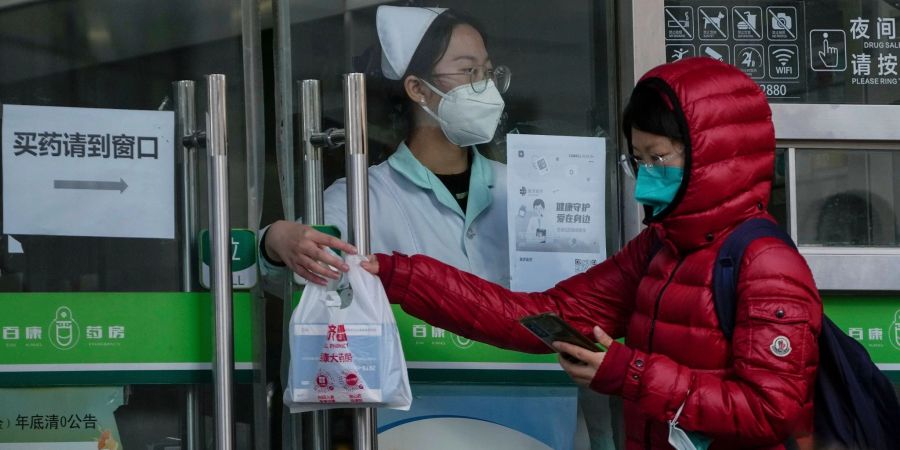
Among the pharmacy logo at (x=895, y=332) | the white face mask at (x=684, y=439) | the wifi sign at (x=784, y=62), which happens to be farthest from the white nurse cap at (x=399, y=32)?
the pharmacy logo at (x=895, y=332)

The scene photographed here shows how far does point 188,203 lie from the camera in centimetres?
337

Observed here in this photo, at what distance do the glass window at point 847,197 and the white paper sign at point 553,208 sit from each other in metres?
0.60

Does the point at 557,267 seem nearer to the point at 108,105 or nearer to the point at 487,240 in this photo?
the point at 487,240

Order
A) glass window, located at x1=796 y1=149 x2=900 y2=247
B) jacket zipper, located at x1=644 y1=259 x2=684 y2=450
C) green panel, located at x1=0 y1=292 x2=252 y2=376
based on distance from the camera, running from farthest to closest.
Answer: glass window, located at x1=796 y1=149 x2=900 y2=247 < green panel, located at x1=0 y1=292 x2=252 y2=376 < jacket zipper, located at x1=644 y1=259 x2=684 y2=450

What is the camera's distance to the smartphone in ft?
8.52

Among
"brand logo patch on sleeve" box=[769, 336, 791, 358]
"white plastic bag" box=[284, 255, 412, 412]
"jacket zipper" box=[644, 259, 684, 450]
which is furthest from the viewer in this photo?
"white plastic bag" box=[284, 255, 412, 412]

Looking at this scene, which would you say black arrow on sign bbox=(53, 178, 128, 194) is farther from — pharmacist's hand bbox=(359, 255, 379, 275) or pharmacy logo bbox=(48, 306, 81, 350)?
pharmacist's hand bbox=(359, 255, 379, 275)

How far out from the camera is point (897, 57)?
373cm

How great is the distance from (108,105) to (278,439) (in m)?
1.07

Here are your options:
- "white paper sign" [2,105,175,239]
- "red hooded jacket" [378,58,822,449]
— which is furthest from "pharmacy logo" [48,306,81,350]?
"red hooded jacket" [378,58,822,449]

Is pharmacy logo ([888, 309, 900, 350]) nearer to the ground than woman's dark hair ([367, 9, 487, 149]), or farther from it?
nearer to the ground

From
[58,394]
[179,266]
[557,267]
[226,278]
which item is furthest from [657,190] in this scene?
[58,394]

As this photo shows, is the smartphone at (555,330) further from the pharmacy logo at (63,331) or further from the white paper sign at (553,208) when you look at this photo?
the pharmacy logo at (63,331)

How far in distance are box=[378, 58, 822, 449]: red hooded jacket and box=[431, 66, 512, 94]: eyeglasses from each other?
0.75m
